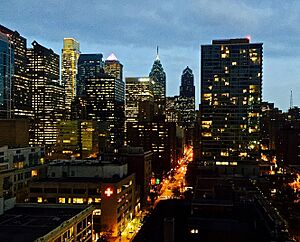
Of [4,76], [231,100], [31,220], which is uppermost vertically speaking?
[4,76]

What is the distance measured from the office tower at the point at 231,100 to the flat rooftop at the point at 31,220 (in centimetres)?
11054

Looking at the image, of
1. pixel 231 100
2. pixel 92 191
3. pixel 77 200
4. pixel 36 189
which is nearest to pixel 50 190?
pixel 36 189

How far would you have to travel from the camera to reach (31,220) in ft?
160

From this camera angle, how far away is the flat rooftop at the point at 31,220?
42.5 m

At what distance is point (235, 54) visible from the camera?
162 metres

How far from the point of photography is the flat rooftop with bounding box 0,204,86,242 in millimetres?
42500

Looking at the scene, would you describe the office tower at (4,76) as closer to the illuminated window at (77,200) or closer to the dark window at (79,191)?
the dark window at (79,191)

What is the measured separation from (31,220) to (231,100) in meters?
125

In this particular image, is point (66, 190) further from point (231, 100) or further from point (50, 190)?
point (231, 100)

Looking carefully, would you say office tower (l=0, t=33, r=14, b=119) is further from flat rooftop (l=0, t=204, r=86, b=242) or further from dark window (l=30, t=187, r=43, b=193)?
flat rooftop (l=0, t=204, r=86, b=242)

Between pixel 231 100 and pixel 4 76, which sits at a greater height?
pixel 4 76

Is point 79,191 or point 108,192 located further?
point 79,191

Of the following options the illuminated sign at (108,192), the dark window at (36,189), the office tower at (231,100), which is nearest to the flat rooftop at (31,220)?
the illuminated sign at (108,192)

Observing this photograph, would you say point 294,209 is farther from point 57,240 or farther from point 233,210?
point 57,240
